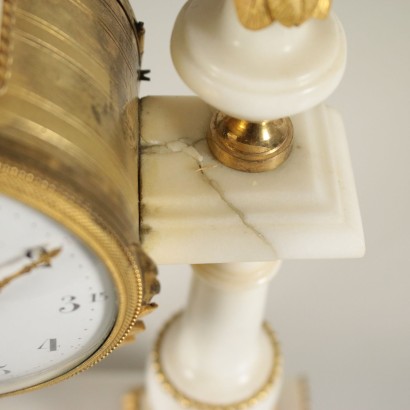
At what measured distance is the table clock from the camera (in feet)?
1.47

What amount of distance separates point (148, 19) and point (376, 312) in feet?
1.80

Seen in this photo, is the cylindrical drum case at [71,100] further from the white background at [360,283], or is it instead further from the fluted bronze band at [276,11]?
the white background at [360,283]

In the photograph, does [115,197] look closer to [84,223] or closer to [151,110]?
[84,223]

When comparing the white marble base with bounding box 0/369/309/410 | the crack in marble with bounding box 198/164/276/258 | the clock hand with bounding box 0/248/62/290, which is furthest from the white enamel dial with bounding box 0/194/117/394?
the white marble base with bounding box 0/369/309/410

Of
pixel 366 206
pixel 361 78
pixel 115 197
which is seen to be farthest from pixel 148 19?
pixel 115 197

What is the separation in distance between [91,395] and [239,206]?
22.9 inches

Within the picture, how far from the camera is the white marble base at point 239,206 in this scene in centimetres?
58

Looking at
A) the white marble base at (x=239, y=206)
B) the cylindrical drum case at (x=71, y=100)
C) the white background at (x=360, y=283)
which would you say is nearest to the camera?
the cylindrical drum case at (x=71, y=100)

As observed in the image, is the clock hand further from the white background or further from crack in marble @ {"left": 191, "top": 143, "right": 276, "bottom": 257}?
the white background

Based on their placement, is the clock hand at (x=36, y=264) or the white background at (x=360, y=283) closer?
the clock hand at (x=36, y=264)

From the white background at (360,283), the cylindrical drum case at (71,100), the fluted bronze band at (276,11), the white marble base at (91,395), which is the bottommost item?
the white marble base at (91,395)

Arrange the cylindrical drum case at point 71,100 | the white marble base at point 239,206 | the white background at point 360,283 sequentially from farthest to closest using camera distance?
1. the white background at point 360,283
2. the white marble base at point 239,206
3. the cylindrical drum case at point 71,100

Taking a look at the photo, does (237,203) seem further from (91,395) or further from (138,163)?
(91,395)

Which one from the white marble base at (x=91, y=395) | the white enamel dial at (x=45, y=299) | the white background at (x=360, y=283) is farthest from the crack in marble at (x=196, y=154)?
the white marble base at (x=91, y=395)
